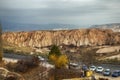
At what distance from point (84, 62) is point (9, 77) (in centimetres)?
5763

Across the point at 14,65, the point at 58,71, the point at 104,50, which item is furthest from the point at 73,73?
the point at 104,50

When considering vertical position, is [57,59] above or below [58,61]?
above

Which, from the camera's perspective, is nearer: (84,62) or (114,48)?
(84,62)

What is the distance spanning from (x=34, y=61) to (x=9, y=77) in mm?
22701

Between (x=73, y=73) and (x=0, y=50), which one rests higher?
(x=0, y=50)

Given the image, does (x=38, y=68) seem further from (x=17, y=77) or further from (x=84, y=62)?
(x=84, y=62)

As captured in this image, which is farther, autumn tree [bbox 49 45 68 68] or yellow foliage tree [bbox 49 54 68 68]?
autumn tree [bbox 49 45 68 68]

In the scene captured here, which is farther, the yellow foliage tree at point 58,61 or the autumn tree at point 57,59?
the autumn tree at point 57,59

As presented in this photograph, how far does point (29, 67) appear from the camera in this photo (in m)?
61.6

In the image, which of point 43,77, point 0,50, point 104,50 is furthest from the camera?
point 104,50

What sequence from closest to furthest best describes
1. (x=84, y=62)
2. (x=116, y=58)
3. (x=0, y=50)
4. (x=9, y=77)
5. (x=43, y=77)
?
(x=9, y=77) < (x=43, y=77) < (x=0, y=50) < (x=84, y=62) < (x=116, y=58)

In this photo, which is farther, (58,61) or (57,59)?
(57,59)

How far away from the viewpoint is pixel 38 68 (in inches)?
2400

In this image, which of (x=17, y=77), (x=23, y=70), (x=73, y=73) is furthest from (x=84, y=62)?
(x=17, y=77)
